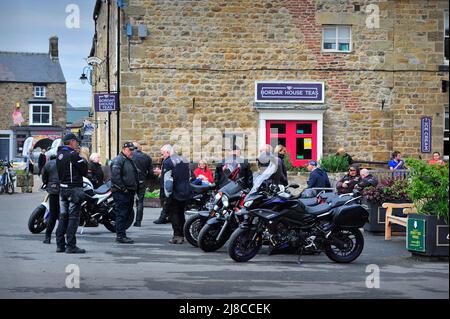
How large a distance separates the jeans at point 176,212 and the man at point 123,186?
2.22 feet

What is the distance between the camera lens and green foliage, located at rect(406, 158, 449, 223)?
1287 centimetres

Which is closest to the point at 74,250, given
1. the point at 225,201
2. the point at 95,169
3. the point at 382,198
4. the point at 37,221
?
the point at 225,201

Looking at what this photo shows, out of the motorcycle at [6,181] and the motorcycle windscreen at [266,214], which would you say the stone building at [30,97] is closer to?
the motorcycle at [6,181]

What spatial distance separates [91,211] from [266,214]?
16.9 feet

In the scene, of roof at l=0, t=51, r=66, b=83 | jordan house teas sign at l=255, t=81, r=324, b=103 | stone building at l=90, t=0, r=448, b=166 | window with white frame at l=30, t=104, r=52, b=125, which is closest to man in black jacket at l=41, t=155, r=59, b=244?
stone building at l=90, t=0, r=448, b=166

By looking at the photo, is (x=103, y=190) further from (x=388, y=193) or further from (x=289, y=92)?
(x=289, y=92)

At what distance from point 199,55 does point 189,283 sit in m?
17.7

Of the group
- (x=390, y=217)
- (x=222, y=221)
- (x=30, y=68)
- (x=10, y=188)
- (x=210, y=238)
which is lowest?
(x=10, y=188)

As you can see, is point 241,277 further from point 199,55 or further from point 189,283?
point 199,55

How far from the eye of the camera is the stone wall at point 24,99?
2694 inches

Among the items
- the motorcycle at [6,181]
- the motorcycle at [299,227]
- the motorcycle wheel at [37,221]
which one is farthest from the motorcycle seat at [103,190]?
the motorcycle at [6,181]

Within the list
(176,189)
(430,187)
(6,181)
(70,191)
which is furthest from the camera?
(6,181)

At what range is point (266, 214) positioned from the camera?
13.4 metres

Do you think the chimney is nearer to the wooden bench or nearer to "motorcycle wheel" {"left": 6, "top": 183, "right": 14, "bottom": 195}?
"motorcycle wheel" {"left": 6, "top": 183, "right": 14, "bottom": 195}
